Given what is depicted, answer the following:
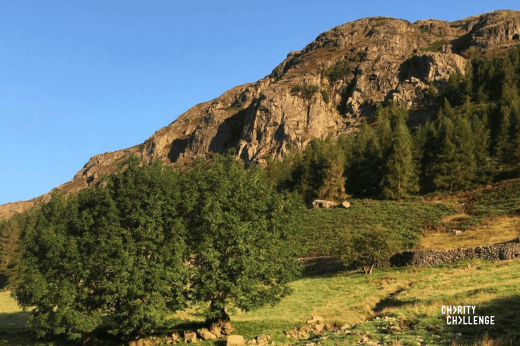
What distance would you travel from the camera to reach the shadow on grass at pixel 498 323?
15.6 metres

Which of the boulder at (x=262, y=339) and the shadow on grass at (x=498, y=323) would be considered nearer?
the shadow on grass at (x=498, y=323)

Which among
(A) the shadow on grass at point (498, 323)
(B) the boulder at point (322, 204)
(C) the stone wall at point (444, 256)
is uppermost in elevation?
(B) the boulder at point (322, 204)

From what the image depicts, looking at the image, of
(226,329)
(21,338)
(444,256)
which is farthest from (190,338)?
(444,256)

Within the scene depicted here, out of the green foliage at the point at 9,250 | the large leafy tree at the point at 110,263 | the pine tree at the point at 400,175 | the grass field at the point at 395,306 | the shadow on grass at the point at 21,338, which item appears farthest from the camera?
the green foliage at the point at 9,250

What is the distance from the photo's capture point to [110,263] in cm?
2192

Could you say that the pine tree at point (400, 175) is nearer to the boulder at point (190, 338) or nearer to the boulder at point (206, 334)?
the boulder at point (206, 334)

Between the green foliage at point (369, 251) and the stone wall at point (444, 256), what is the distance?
1843 mm

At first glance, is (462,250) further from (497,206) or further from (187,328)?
(187,328)

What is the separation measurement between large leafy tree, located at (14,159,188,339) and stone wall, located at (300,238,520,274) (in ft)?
99.2

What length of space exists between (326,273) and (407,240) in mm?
13779

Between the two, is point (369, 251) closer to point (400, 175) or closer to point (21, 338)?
point (21, 338)

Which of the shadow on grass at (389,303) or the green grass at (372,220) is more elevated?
the green grass at (372,220)

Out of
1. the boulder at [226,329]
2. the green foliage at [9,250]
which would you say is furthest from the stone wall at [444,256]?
the green foliage at [9,250]

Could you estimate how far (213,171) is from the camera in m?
27.0
